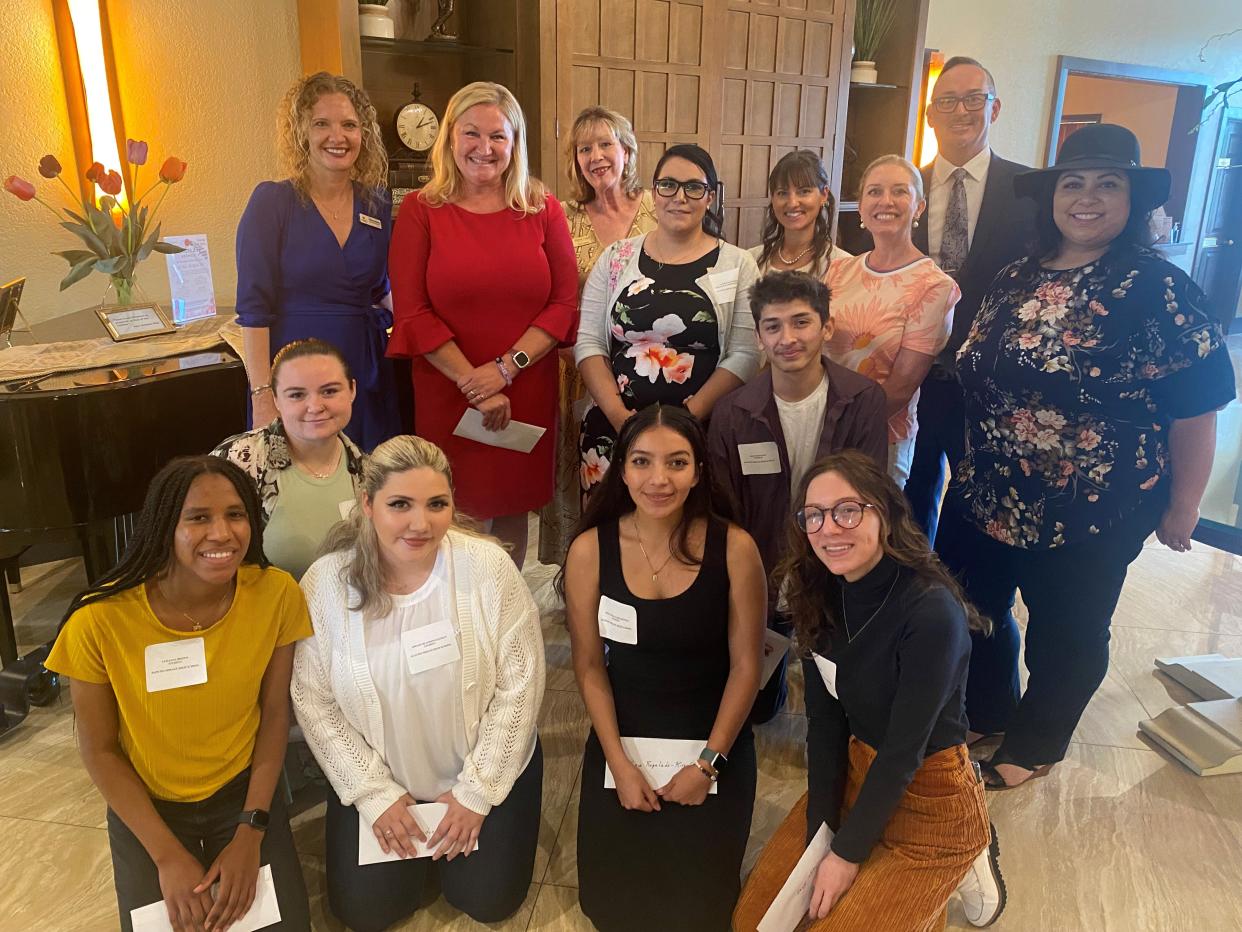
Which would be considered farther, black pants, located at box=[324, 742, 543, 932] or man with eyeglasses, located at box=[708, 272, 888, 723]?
man with eyeglasses, located at box=[708, 272, 888, 723]

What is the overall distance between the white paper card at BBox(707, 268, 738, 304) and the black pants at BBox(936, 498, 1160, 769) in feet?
2.58

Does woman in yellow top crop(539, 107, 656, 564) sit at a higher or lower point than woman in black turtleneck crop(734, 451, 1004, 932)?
higher

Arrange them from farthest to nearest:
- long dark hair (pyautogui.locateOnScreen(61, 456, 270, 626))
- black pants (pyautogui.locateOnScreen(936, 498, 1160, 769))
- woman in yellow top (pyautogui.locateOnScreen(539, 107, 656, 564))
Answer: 1. woman in yellow top (pyautogui.locateOnScreen(539, 107, 656, 564))
2. black pants (pyautogui.locateOnScreen(936, 498, 1160, 769))
3. long dark hair (pyautogui.locateOnScreen(61, 456, 270, 626))

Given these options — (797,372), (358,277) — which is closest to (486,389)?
(358,277)

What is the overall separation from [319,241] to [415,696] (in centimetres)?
126

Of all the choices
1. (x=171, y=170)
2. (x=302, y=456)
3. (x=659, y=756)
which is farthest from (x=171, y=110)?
(x=659, y=756)

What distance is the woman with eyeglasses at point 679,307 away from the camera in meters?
2.26

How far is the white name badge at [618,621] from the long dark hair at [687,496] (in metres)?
0.16

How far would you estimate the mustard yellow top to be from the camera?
5.18 ft

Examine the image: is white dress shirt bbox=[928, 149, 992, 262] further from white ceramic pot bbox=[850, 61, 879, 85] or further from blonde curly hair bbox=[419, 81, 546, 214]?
white ceramic pot bbox=[850, 61, 879, 85]

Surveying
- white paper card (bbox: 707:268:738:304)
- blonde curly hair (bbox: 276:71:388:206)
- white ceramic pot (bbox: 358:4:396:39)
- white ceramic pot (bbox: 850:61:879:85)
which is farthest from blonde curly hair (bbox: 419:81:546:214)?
white ceramic pot (bbox: 850:61:879:85)

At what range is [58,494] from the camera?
2227mm

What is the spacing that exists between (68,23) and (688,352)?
2802mm

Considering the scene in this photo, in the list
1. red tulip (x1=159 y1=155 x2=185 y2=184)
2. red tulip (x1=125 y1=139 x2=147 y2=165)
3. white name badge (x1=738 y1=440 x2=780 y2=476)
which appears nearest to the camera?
white name badge (x1=738 y1=440 x2=780 y2=476)
